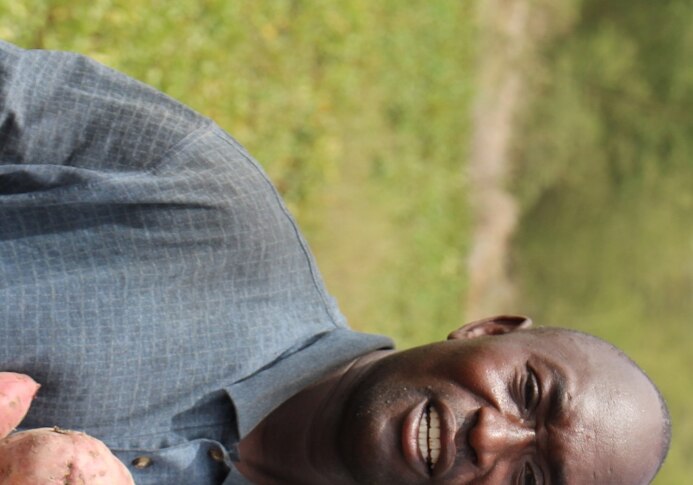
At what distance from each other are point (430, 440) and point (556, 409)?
300mm

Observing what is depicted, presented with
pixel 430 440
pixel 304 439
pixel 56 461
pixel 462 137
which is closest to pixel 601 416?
pixel 430 440

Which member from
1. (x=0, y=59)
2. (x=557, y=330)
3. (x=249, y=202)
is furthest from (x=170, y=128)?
(x=557, y=330)

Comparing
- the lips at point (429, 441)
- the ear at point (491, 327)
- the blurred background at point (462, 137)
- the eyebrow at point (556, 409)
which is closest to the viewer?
the lips at point (429, 441)

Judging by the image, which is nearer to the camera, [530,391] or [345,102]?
[530,391]

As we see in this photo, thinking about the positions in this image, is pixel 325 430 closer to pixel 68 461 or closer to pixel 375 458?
pixel 375 458

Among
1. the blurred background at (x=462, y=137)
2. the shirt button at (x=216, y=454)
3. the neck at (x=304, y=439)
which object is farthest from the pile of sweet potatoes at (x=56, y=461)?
the blurred background at (x=462, y=137)

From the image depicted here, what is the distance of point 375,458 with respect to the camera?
1.95 meters

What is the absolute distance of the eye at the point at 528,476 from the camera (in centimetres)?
204

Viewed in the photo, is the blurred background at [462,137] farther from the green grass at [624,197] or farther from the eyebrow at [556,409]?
the eyebrow at [556,409]

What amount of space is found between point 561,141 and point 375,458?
18.6 ft

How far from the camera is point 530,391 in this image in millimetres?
2078

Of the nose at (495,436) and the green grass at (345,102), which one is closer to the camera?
the nose at (495,436)

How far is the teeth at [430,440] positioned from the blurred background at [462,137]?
176 centimetres

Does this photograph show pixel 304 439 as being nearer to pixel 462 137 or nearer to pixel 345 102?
pixel 345 102
